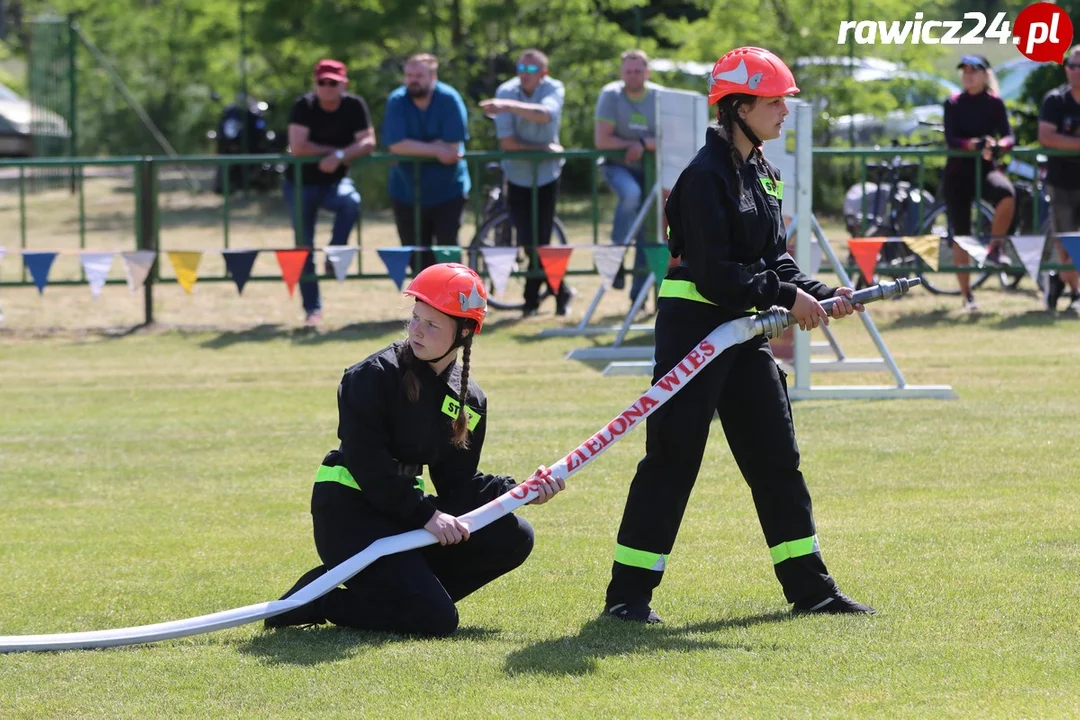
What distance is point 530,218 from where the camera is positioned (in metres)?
14.6

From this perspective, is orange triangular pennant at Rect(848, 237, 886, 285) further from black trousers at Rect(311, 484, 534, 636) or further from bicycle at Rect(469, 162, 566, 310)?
black trousers at Rect(311, 484, 534, 636)

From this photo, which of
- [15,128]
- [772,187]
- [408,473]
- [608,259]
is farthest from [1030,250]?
[15,128]

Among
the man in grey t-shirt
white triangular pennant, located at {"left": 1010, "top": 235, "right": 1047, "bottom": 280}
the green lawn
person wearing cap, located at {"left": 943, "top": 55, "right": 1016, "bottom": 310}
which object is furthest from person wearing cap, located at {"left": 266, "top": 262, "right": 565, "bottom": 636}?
person wearing cap, located at {"left": 943, "top": 55, "right": 1016, "bottom": 310}

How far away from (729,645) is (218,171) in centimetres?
2582

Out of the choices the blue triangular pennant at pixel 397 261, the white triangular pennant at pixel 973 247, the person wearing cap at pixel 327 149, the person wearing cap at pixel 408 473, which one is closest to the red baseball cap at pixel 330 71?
the person wearing cap at pixel 327 149

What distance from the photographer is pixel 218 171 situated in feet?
97.7

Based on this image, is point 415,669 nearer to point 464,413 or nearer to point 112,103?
point 464,413

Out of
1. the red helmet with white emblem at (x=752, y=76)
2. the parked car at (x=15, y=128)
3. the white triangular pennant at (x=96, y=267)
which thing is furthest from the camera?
the parked car at (x=15, y=128)

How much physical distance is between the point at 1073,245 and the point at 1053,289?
100 centimetres

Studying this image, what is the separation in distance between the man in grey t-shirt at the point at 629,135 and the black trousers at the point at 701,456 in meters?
8.45

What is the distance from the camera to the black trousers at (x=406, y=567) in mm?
5402

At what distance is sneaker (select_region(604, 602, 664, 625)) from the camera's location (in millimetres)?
5512

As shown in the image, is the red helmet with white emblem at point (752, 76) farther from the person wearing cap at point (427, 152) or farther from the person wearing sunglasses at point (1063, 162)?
the person wearing sunglasses at point (1063, 162)

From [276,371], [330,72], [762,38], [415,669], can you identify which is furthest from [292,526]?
[762,38]
